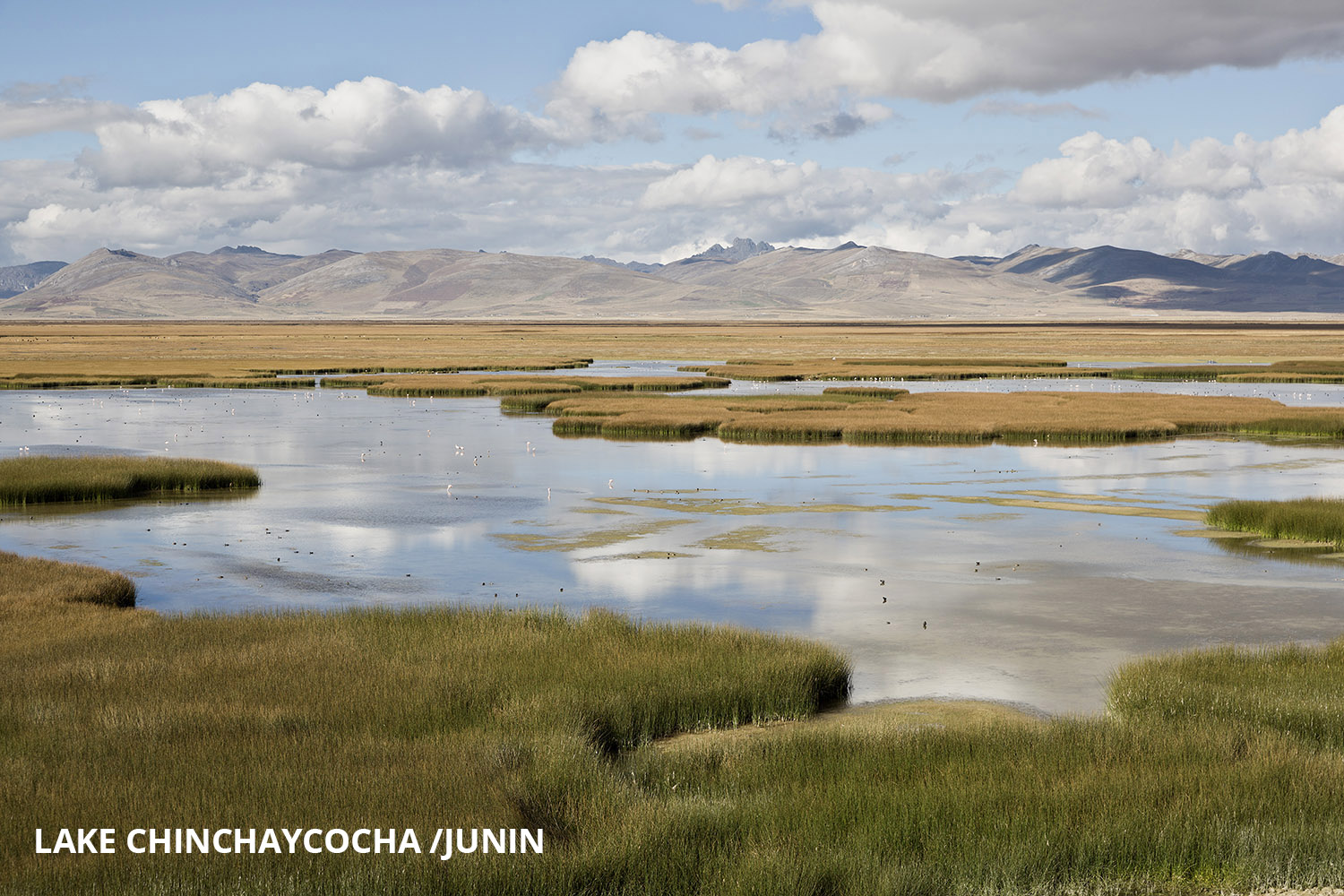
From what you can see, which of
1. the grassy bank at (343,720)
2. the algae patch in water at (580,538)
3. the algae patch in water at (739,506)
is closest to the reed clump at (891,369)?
the algae patch in water at (739,506)

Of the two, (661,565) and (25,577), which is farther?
(661,565)

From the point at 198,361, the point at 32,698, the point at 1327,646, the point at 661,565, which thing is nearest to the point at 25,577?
the point at 32,698

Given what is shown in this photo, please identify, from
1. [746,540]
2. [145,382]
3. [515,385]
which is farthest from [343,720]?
[145,382]

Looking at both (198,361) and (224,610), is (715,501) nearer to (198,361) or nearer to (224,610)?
(224,610)

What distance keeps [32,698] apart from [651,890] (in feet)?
27.6

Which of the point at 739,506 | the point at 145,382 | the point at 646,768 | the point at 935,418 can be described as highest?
the point at 145,382

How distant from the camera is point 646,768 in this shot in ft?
39.7

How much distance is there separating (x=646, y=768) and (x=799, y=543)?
596 inches

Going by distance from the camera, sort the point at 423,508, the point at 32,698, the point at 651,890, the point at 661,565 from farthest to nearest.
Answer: the point at 423,508 → the point at 661,565 → the point at 32,698 → the point at 651,890

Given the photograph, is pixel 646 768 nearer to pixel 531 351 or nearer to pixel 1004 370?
pixel 1004 370

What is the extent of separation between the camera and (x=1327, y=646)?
17016mm

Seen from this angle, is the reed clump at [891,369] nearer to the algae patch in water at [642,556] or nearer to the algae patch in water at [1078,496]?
the algae patch in water at [1078,496]

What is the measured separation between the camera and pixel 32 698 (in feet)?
45.1

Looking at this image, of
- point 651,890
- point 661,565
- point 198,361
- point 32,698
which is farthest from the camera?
point 198,361
